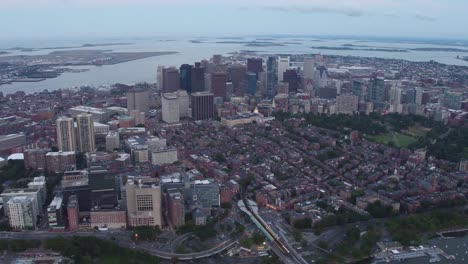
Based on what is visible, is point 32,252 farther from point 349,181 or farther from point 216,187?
point 349,181

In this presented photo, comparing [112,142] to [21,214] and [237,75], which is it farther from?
[237,75]

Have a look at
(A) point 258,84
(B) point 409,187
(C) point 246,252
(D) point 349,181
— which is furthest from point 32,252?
(A) point 258,84

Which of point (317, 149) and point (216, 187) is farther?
point (317, 149)

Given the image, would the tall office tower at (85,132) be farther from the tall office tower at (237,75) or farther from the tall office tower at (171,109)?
the tall office tower at (237,75)

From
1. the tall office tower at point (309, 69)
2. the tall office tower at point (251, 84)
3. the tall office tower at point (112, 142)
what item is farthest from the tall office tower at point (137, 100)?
the tall office tower at point (309, 69)

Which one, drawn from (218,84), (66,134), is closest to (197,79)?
(218,84)

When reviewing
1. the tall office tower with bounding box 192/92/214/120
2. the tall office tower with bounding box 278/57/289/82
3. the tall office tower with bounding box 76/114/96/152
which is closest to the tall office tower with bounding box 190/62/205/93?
the tall office tower with bounding box 192/92/214/120
